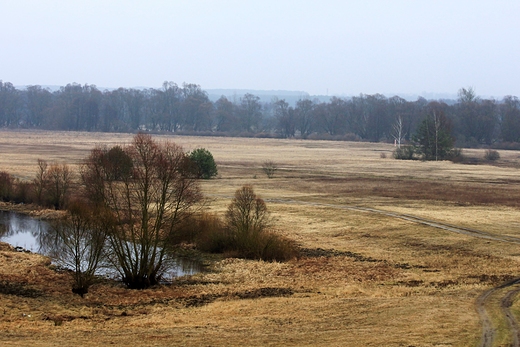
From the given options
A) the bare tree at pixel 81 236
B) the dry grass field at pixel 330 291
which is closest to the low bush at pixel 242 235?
the dry grass field at pixel 330 291

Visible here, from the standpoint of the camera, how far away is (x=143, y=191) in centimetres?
2834

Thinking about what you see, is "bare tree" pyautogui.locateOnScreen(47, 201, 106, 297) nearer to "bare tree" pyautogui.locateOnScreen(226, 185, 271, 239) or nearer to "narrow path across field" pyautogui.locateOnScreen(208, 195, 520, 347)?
"bare tree" pyautogui.locateOnScreen(226, 185, 271, 239)

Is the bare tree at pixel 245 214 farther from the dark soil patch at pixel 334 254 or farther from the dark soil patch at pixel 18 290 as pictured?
the dark soil patch at pixel 18 290

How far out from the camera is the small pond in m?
32.2

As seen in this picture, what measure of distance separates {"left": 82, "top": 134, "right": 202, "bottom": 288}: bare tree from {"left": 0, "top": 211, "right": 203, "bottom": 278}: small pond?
225 centimetres

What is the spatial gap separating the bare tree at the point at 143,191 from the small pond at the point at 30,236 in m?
2.25

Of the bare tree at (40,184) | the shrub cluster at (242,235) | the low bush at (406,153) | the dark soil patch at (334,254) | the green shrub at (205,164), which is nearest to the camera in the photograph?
the dark soil patch at (334,254)

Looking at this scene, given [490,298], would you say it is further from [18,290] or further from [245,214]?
[18,290]

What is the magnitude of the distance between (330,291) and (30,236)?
23.0 m

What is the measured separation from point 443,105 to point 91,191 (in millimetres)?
148213

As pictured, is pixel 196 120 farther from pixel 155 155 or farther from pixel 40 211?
pixel 155 155

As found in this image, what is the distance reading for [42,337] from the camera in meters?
18.0

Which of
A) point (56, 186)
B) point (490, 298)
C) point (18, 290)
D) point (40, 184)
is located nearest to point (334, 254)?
point (490, 298)

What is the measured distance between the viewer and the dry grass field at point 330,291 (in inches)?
709
